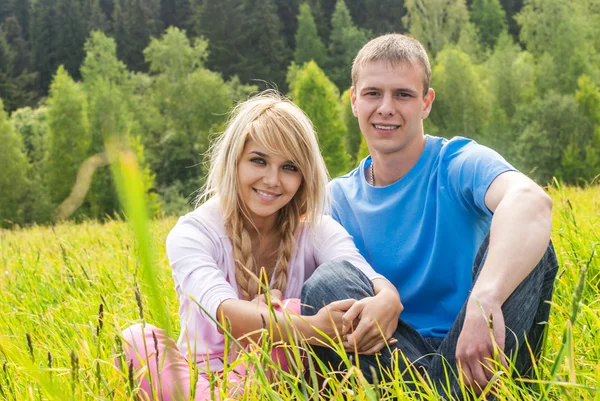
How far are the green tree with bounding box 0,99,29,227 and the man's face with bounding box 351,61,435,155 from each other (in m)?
29.4

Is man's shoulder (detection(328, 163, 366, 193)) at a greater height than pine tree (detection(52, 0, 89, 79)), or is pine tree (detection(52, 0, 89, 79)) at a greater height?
pine tree (detection(52, 0, 89, 79))

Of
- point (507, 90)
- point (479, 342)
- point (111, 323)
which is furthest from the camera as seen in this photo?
point (507, 90)

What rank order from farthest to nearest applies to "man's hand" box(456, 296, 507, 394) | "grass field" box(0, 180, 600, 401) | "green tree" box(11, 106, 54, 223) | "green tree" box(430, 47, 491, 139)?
"green tree" box(430, 47, 491, 139) → "green tree" box(11, 106, 54, 223) → "man's hand" box(456, 296, 507, 394) → "grass field" box(0, 180, 600, 401)

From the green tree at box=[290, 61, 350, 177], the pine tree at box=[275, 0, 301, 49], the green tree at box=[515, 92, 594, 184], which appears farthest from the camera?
the pine tree at box=[275, 0, 301, 49]

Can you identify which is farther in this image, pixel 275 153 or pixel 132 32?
pixel 132 32

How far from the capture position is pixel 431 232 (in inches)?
108

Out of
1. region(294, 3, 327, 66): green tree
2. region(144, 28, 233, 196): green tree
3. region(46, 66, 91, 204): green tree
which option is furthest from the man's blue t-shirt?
region(294, 3, 327, 66): green tree

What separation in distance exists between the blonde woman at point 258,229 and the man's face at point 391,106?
0.39m

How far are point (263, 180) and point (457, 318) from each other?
0.90 meters

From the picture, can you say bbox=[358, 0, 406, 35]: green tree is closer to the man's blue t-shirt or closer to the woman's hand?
the man's blue t-shirt

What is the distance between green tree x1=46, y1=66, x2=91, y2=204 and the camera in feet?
106

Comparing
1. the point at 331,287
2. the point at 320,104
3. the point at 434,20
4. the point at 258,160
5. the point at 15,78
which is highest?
the point at 434,20

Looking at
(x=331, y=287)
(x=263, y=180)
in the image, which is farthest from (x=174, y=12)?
(x=331, y=287)

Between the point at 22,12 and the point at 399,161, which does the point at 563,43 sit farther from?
the point at 22,12
